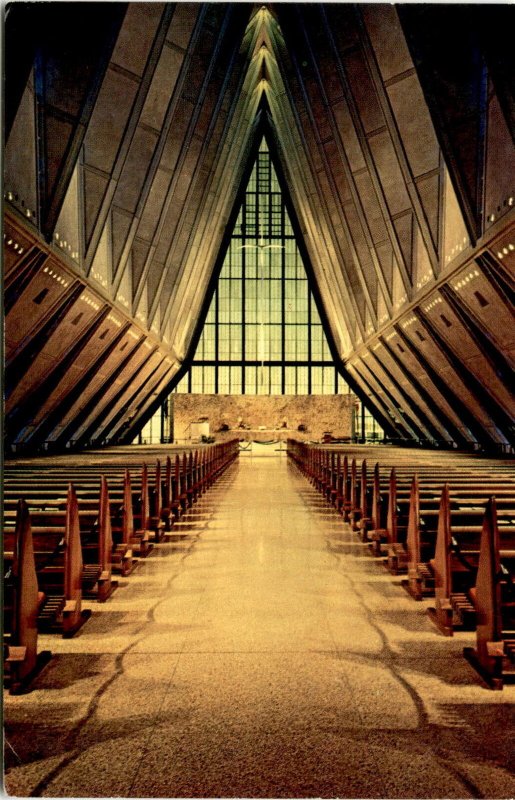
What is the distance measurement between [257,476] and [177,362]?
11.3 meters

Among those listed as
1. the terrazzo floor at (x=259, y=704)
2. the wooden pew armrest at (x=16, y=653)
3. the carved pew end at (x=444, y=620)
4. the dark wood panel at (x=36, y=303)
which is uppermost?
the dark wood panel at (x=36, y=303)

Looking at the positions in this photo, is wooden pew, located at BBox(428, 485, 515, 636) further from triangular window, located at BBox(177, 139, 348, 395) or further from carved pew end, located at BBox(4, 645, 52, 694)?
triangular window, located at BBox(177, 139, 348, 395)

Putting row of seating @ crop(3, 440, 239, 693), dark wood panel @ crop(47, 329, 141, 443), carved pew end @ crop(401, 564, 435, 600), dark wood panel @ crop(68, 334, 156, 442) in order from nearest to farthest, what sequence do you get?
row of seating @ crop(3, 440, 239, 693) → carved pew end @ crop(401, 564, 435, 600) → dark wood panel @ crop(47, 329, 141, 443) → dark wood panel @ crop(68, 334, 156, 442)

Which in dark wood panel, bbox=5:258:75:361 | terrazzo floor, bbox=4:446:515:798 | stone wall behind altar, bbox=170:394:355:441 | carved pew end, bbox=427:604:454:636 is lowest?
terrazzo floor, bbox=4:446:515:798

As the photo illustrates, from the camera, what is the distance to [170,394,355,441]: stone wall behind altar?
31.4m

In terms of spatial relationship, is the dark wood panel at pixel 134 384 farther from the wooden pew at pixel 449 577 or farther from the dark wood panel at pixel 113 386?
the wooden pew at pixel 449 577

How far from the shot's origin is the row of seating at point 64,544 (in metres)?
3.34

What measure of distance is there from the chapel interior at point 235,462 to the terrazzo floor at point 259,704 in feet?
0.05

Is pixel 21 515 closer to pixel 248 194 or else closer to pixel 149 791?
pixel 149 791

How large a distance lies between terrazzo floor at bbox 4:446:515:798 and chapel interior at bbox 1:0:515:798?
0.01 metres

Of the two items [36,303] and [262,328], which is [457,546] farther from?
[262,328]

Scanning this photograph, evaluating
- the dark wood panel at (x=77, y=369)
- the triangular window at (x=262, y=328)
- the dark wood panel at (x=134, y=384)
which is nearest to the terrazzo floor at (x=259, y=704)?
the dark wood panel at (x=77, y=369)

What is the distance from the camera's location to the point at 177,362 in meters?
27.5

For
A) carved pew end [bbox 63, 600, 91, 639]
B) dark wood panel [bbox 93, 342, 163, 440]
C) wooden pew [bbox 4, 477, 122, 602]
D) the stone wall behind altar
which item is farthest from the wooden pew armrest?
the stone wall behind altar
